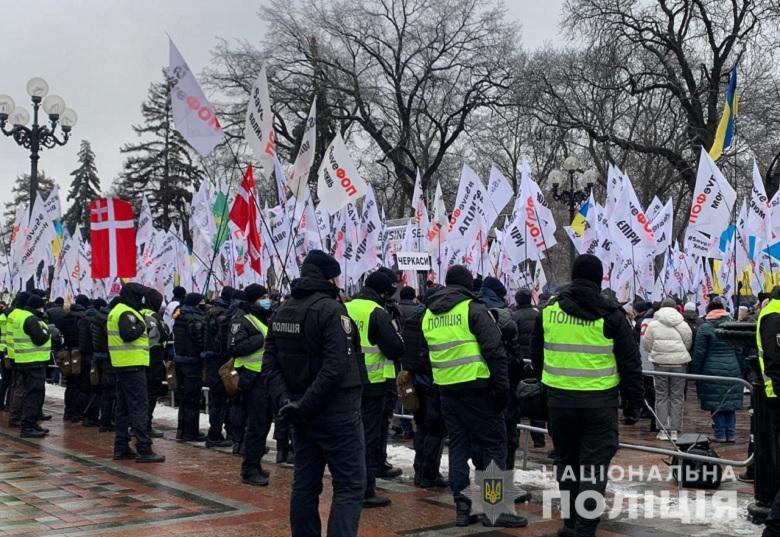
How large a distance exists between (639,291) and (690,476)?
45.5 feet

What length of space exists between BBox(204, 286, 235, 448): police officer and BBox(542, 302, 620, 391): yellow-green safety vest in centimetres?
515

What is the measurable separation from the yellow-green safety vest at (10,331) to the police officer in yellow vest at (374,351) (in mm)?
7109

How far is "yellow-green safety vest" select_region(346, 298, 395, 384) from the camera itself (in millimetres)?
7914

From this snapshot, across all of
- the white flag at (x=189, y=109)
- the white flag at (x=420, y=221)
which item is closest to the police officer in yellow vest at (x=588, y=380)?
the white flag at (x=189, y=109)

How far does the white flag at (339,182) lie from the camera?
1406 centimetres

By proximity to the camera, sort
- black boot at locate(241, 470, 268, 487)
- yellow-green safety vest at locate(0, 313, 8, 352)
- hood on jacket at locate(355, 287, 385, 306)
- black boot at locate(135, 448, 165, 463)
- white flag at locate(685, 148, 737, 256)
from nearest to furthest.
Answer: hood on jacket at locate(355, 287, 385, 306) → black boot at locate(241, 470, 268, 487) → black boot at locate(135, 448, 165, 463) → white flag at locate(685, 148, 737, 256) → yellow-green safety vest at locate(0, 313, 8, 352)

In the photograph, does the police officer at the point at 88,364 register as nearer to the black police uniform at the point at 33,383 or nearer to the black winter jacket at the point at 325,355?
the black police uniform at the point at 33,383

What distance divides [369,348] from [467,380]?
1409 mm

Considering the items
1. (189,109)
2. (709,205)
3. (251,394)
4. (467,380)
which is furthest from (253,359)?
(709,205)

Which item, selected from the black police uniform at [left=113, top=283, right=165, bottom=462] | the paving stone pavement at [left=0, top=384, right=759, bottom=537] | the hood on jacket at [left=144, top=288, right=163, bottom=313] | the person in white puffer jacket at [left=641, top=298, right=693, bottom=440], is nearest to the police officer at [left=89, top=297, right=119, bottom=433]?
the hood on jacket at [left=144, top=288, right=163, bottom=313]

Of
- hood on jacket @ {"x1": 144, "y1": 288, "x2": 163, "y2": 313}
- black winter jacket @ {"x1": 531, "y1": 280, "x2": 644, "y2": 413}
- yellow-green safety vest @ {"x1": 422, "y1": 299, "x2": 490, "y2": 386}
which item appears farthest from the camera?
hood on jacket @ {"x1": 144, "y1": 288, "x2": 163, "y2": 313}

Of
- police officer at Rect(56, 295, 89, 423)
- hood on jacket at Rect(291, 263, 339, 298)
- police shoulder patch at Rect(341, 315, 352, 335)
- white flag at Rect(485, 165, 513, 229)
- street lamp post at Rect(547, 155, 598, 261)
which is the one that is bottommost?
police officer at Rect(56, 295, 89, 423)

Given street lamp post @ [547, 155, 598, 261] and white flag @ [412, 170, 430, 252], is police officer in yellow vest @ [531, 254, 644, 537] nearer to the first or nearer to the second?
white flag @ [412, 170, 430, 252]

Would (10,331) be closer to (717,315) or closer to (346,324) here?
(346,324)
